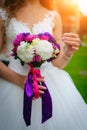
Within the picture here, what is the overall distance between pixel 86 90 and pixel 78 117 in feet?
5.55

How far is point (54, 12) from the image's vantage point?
195cm

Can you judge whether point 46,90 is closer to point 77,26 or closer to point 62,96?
point 62,96

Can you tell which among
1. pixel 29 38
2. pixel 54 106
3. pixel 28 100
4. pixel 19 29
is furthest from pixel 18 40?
pixel 54 106

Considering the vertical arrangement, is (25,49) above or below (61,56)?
above

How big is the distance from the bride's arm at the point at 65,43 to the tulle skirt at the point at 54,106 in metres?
0.06

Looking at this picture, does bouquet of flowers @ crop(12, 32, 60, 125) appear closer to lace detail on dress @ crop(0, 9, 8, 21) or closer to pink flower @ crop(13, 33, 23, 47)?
pink flower @ crop(13, 33, 23, 47)

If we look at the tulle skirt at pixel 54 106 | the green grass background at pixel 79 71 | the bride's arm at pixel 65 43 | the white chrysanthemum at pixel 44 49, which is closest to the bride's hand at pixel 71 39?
the bride's arm at pixel 65 43

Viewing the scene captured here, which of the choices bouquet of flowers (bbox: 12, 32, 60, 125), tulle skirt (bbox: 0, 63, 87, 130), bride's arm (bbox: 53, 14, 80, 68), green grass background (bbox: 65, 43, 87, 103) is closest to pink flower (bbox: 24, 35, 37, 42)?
bouquet of flowers (bbox: 12, 32, 60, 125)

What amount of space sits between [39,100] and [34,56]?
277mm

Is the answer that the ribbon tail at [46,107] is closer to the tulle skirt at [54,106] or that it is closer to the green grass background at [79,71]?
the tulle skirt at [54,106]

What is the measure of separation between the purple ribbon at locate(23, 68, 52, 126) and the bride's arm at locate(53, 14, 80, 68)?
0.70 feet

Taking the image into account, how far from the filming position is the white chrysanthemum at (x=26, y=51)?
1.61m

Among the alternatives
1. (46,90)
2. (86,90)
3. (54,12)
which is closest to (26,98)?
(46,90)

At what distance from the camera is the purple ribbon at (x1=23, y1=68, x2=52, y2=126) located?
1.69m
